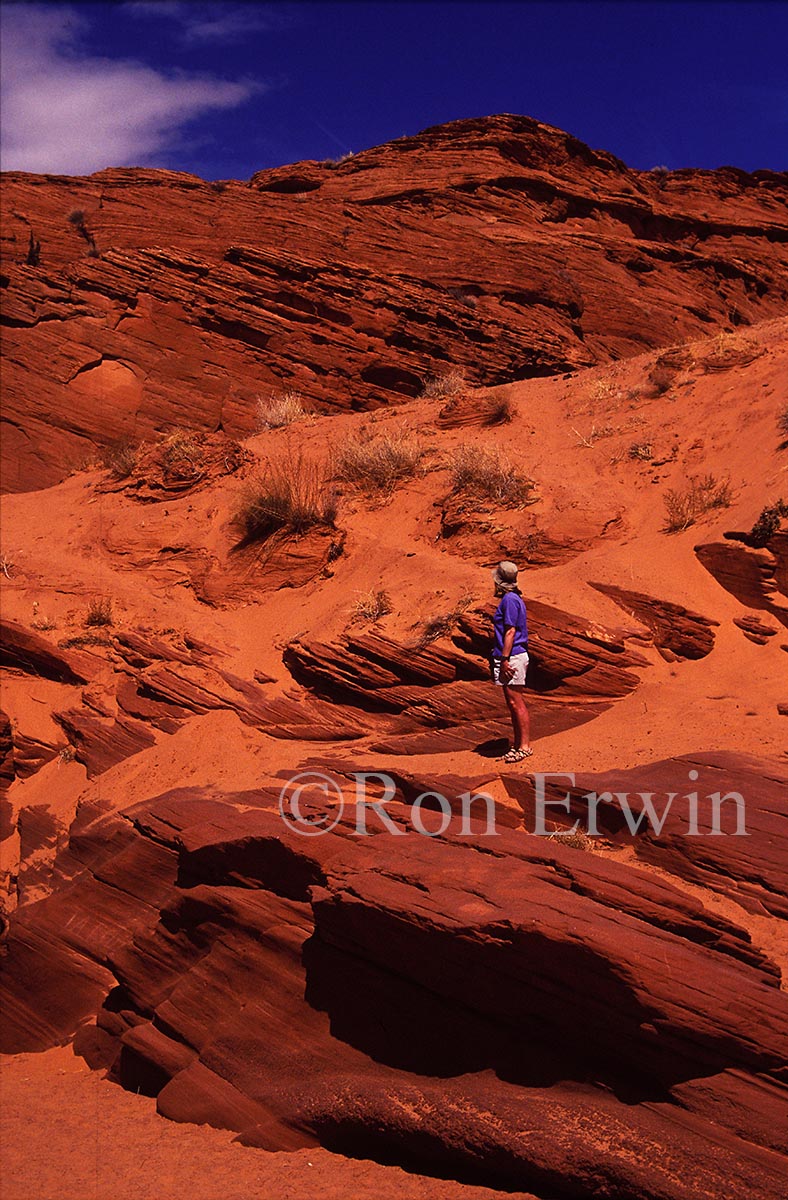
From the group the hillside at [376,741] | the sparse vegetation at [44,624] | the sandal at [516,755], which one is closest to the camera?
the hillside at [376,741]

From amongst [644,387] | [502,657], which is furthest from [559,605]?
[644,387]

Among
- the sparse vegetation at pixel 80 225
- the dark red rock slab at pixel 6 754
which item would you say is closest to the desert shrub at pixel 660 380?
the dark red rock slab at pixel 6 754

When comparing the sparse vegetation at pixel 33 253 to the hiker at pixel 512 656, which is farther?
the sparse vegetation at pixel 33 253

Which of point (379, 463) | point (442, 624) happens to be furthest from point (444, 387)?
point (442, 624)

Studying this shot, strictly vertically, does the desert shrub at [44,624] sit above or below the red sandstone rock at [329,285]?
below

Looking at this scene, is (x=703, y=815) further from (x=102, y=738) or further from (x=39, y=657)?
(x=39, y=657)

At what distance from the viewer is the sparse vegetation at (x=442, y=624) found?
307 inches

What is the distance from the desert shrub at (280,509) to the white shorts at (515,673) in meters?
4.38

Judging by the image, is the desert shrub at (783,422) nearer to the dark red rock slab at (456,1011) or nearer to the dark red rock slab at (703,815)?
the dark red rock slab at (703,815)

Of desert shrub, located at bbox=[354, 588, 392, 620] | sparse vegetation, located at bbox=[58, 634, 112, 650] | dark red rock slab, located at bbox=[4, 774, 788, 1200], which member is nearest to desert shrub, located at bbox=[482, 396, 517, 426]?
desert shrub, located at bbox=[354, 588, 392, 620]

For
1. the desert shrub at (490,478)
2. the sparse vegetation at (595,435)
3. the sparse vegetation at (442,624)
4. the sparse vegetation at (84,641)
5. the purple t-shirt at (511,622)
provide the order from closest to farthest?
the purple t-shirt at (511,622), the sparse vegetation at (442,624), the sparse vegetation at (84,641), the desert shrub at (490,478), the sparse vegetation at (595,435)

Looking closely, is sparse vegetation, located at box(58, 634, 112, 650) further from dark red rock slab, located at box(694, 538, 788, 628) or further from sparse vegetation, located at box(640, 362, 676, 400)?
sparse vegetation, located at box(640, 362, 676, 400)

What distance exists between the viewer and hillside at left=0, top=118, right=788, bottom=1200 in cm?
405

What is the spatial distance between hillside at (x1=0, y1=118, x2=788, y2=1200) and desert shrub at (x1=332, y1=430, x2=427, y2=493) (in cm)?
7
